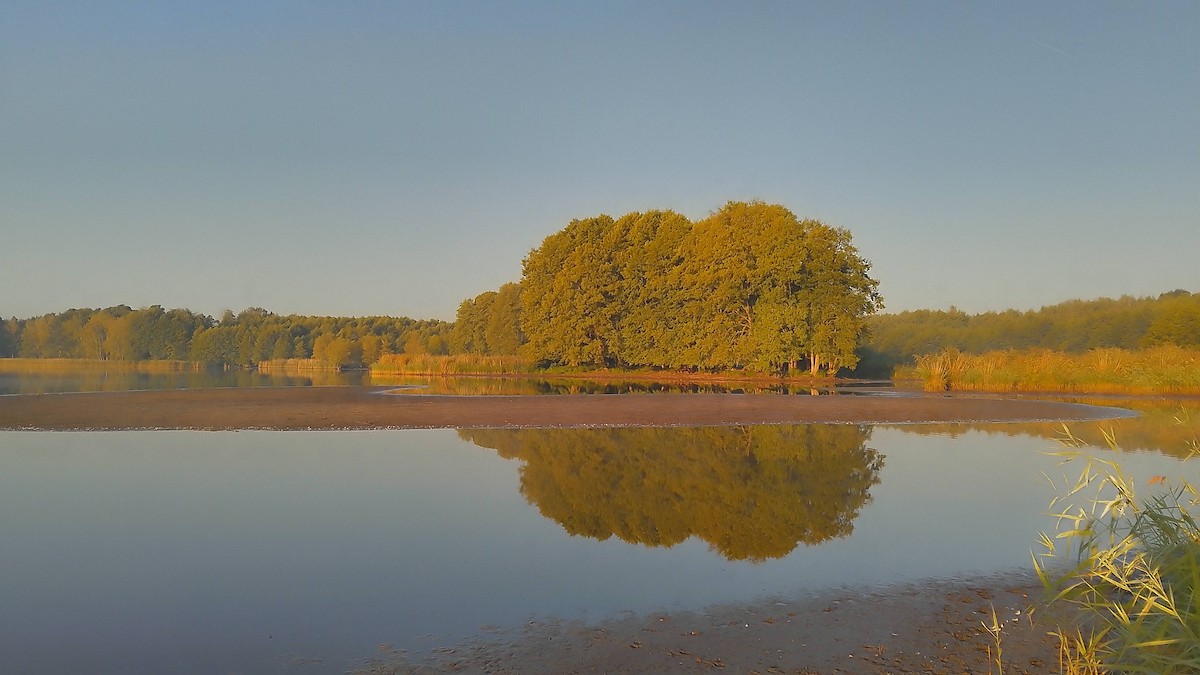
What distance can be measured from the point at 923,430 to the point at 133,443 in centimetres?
1869

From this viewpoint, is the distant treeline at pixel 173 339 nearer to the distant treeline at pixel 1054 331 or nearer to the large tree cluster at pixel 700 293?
the large tree cluster at pixel 700 293

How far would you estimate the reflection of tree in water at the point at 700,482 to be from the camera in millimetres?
9305

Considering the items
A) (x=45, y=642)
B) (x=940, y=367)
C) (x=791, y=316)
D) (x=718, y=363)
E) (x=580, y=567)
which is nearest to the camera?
(x=45, y=642)

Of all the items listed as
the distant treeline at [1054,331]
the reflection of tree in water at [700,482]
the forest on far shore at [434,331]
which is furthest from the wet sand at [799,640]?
the distant treeline at [1054,331]

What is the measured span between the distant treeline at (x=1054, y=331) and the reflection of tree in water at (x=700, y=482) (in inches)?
1639

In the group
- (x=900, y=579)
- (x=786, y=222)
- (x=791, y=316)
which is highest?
(x=786, y=222)

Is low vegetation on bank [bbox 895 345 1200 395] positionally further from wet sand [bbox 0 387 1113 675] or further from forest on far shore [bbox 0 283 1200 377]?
wet sand [bbox 0 387 1113 675]

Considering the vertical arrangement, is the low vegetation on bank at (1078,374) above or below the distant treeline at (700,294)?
below

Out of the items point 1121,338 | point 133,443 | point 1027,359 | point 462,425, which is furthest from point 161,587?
point 1121,338

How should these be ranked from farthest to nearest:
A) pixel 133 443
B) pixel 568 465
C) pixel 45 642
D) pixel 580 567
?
1. pixel 133 443
2. pixel 568 465
3. pixel 580 567
4. pixel 45 642

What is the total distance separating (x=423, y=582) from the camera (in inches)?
283

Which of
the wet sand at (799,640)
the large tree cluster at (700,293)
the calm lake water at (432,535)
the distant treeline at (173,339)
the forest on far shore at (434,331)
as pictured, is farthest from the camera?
the distant treeline at (173,339)

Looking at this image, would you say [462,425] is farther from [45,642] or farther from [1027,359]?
[1027,359]

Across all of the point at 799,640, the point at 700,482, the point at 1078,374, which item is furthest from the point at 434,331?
the point at 799,640
